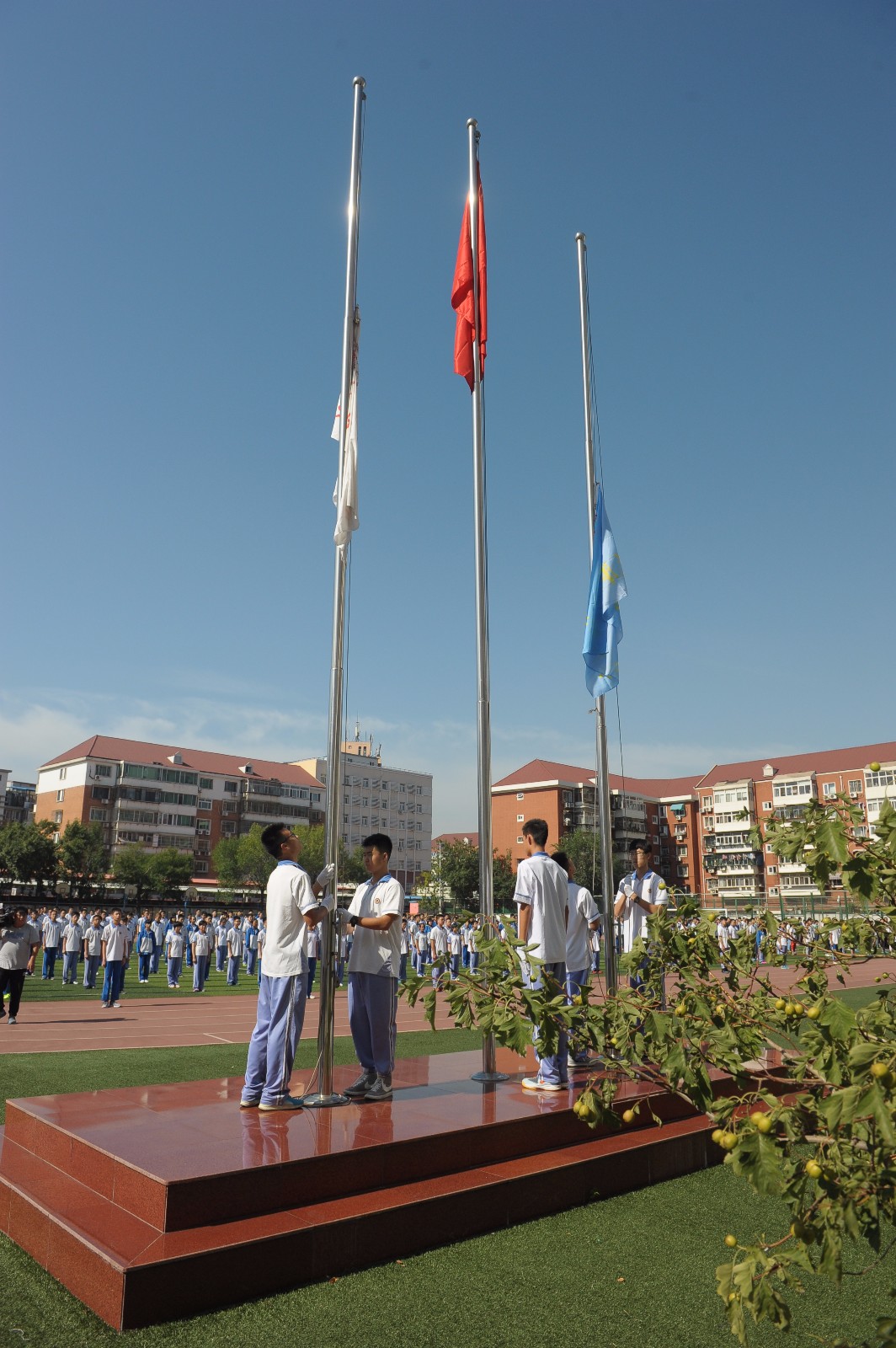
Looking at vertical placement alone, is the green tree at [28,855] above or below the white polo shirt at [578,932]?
above

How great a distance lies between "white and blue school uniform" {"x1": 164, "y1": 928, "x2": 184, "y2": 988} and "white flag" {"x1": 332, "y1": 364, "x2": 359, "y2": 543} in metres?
18.7

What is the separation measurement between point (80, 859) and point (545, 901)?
64255mm

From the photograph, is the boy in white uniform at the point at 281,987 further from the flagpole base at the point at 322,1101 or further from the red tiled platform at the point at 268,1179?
the red tiled platform at the point at 268,1179

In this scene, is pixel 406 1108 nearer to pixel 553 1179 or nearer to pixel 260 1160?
pixel 553 1179

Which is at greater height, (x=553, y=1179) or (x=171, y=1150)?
(x=171, y=1150)

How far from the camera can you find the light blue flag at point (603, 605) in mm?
10430

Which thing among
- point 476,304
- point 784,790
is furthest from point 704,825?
point 476,304

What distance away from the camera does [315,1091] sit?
20.8 feet

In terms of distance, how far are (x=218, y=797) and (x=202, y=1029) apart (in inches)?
2874

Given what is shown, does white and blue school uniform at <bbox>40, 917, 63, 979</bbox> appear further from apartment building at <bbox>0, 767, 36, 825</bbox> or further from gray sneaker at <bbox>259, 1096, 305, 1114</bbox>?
apartment building at <bbox>0, 767, 36, 825</bbox>

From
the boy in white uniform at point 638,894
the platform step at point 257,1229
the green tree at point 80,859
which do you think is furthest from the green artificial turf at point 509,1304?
the green tree at point 80,859

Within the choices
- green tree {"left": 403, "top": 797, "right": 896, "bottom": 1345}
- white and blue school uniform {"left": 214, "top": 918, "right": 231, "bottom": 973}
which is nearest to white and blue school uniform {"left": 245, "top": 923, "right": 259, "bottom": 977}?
white and blue school uniform {"left": 214, "top": 918, "right": 231, "bottom": 973}

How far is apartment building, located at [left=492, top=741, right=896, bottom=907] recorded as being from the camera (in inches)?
3140

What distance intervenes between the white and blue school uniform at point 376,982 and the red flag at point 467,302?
16.9ft
